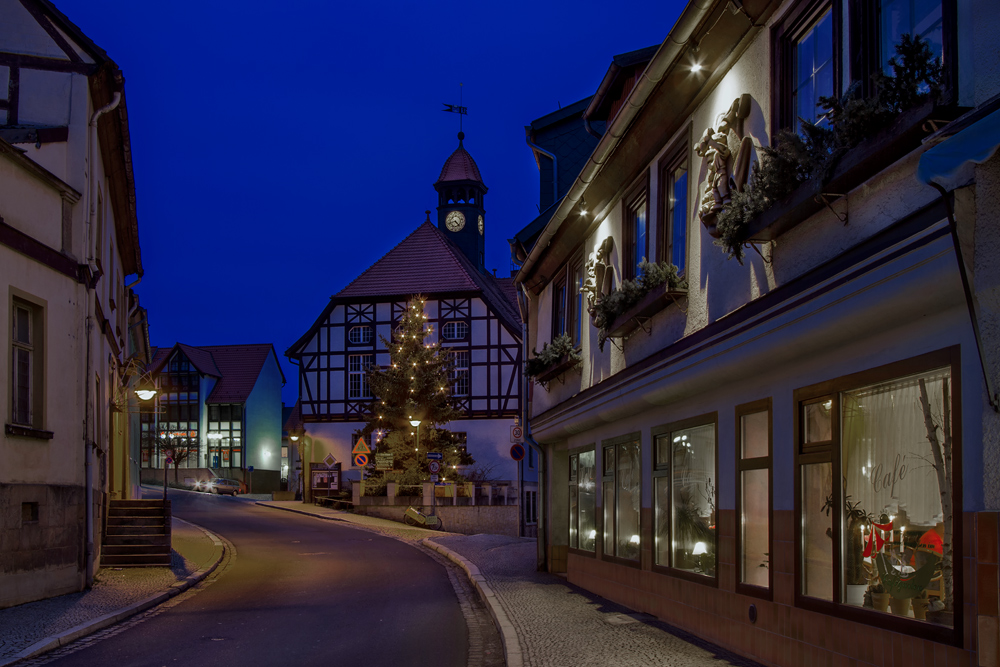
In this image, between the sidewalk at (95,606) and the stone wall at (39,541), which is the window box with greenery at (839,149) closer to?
the sidewalk at (95,606)

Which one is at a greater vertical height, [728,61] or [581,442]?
[728,61]

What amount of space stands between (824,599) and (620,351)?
6.44m

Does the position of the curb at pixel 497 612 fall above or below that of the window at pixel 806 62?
below

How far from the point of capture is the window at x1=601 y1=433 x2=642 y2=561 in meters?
13.6

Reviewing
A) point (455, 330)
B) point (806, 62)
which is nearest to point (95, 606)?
point (806, 62)

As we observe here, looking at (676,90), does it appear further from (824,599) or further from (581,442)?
(581,442)

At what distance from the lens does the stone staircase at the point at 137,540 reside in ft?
64.8

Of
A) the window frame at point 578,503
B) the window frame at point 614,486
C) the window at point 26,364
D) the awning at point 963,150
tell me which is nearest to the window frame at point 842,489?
the awning at point 963,150

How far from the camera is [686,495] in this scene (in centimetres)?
1146

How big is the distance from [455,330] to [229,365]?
93.5 ft

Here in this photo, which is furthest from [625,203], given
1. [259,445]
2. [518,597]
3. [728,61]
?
[259,445]

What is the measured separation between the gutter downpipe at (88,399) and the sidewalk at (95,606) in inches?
22.6

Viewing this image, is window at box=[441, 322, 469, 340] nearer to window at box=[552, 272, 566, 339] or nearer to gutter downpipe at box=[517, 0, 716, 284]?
window at box=[552, 272, 566, 339]

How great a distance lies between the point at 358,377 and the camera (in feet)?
172
